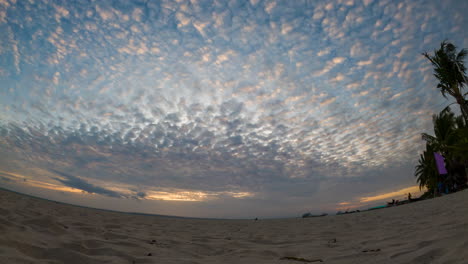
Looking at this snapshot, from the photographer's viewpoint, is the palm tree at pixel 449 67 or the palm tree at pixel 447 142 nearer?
the palm tree at pixel 449 67

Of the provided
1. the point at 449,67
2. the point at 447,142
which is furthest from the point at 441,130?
the point at 449,67

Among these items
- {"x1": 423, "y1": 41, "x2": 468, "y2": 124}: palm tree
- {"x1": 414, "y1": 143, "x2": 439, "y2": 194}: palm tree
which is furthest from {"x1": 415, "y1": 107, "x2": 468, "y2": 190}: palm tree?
{"x1": 423, "y1": 41, "x2": 468, "y2": 124}: palm tree

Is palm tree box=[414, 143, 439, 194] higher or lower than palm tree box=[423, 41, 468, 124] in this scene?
lower

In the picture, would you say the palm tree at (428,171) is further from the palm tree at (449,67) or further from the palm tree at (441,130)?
the palm tree at (449,67)

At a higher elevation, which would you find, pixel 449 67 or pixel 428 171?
pixel 449 67

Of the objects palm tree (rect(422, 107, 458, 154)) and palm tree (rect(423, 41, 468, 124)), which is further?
palm tree (rect(422, 107, 458, 154))

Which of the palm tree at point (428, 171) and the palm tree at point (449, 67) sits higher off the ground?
the palm tree at point (449, 67)

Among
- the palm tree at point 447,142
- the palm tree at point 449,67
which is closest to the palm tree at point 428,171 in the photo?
the palm tree at point 447,142

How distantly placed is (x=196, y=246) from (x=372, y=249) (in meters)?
2.58

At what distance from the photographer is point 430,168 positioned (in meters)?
31.8

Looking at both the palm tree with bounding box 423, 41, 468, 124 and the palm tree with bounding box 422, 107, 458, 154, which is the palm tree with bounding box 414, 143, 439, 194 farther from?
the palm tree with bounding box 423, 41, 468, 124

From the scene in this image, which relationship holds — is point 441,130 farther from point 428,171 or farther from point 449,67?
point 449,67

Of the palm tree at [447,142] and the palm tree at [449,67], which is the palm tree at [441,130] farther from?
the palm tree at [449,67]

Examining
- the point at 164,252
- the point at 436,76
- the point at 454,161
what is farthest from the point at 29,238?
the point at 454,161
